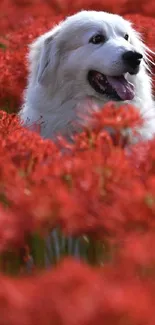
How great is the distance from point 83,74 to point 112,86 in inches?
8.2

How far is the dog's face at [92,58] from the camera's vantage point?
4.54 metres

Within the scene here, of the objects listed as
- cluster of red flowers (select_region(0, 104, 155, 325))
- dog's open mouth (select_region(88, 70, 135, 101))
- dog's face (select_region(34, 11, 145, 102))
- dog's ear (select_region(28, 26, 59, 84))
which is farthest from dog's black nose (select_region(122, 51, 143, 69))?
cluster of red flowers (select_region(0, 104, 155, 325))

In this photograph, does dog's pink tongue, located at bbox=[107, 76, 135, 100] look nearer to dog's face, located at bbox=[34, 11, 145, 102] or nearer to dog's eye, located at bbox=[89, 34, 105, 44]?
dog's face, located at bbox=[34, 11, 145, 102]

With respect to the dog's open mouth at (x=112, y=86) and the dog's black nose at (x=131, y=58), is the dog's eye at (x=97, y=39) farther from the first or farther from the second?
the dog's black nose at (x=131, y=58)

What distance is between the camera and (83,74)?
185 inches

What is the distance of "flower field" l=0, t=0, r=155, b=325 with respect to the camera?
1342 mm

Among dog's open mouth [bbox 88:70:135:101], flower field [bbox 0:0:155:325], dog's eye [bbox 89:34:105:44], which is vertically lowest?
dog's open mouth [bbox 88:70:135:101]

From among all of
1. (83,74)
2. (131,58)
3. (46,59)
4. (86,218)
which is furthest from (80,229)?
(46,59)

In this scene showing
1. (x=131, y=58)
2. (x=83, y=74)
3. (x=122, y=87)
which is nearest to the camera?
(x=131, y=58)

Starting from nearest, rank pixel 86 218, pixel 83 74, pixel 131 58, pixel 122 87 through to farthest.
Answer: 1. pixel 86 218
2. pixel 131 58
3. pixel 122 87
4. pixel 83 74

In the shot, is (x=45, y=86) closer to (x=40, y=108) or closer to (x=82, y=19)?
(x=40, y=108)

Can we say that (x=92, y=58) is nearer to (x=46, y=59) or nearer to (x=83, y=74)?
(x=83, y=74)

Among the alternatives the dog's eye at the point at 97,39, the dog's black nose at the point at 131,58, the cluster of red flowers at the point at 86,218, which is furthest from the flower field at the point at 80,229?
the dog's eye at the point at 97,39

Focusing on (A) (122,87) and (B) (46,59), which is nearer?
(A) (122,87)
